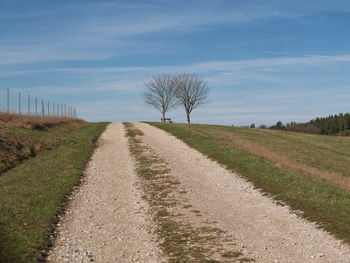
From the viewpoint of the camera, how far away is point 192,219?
10672 mm

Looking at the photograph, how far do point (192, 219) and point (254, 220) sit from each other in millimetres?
1660

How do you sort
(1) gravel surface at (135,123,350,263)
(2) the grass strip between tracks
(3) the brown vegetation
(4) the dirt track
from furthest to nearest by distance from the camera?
1. (3) the brown vegetation
2. (4) the dirt track
3. (1) gravel surface at (135,123,350,263)
4. (2) the grass strip between tracks

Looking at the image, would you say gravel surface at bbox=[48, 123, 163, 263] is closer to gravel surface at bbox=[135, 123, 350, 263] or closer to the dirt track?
the dirt track

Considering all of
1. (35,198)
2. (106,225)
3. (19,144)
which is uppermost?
(19,144)

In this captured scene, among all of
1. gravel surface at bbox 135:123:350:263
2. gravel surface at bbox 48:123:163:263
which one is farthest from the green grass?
gravel surface at bbox 135:123:350:263

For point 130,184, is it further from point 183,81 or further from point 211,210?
point 183,81

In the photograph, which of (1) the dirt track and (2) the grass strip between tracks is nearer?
(2) the grass strip between tracks

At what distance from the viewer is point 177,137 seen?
3123 centimetres

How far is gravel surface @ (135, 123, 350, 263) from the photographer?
8.07 metres

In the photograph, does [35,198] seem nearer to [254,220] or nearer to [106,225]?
[106,225]

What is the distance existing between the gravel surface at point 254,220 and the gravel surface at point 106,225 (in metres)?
1.94

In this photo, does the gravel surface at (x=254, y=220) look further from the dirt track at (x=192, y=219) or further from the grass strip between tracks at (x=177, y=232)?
the grass strip between tracks at (x=177, y=232)

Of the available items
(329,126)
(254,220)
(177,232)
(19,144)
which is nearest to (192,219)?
(177,232)

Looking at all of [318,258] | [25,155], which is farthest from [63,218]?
[25,155]
